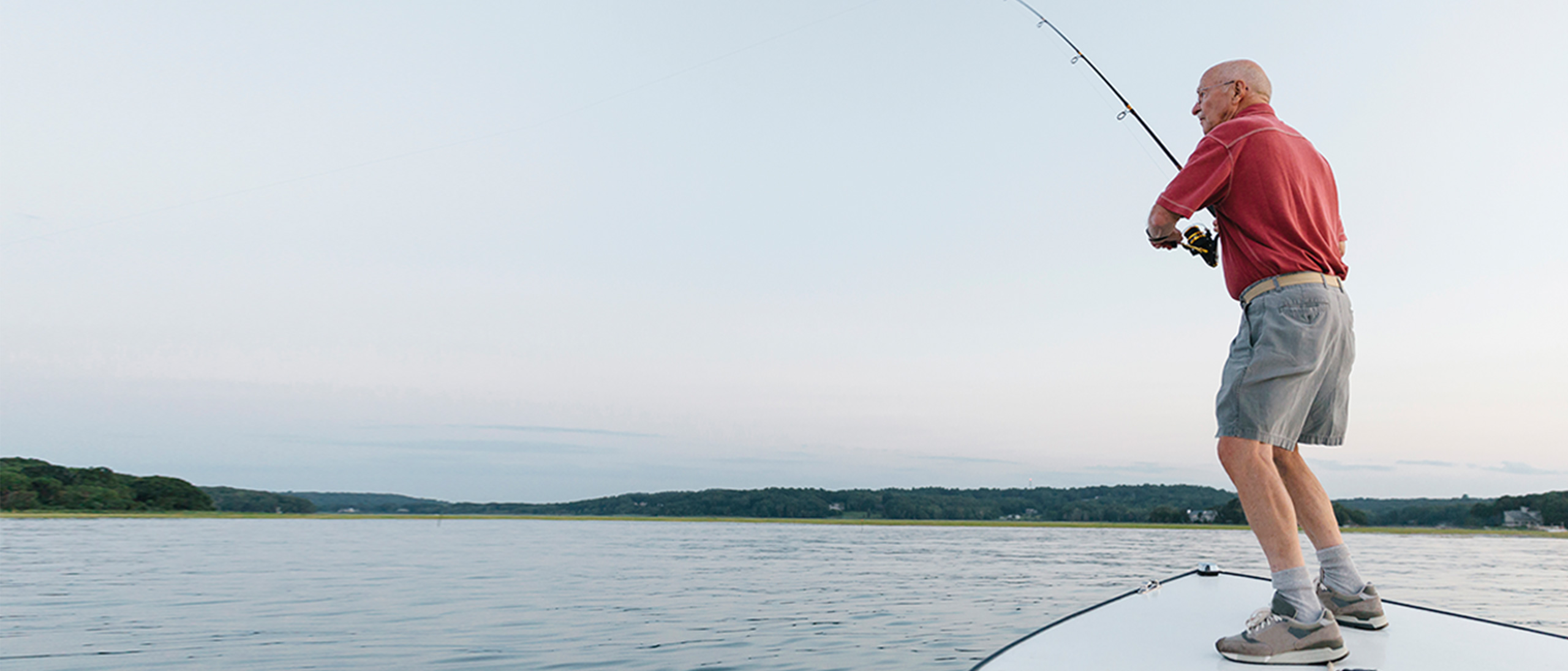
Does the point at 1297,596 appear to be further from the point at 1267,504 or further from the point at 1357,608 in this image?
the point at 1357,608

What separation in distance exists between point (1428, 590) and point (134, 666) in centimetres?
2007

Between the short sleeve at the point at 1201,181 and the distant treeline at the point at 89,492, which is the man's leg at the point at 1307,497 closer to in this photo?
the short sleeve at the point at 1201,181

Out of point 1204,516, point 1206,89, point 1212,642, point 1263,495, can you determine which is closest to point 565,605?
point 1212,642

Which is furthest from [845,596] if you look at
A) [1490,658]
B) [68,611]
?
[1490,658]

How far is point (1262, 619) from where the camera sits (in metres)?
2.58

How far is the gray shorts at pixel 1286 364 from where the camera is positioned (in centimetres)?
273

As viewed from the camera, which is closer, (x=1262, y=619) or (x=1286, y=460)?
(x=1262, y=619)

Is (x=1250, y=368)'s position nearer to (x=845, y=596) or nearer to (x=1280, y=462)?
(x=1280, y=462)

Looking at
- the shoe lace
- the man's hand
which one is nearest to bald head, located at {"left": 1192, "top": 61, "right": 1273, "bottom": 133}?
the man's hand

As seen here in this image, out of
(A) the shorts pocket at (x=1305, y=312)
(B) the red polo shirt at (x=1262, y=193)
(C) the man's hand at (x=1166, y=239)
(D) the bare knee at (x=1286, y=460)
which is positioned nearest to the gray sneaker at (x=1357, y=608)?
(D) the bare knee at (x=1286, y=460)

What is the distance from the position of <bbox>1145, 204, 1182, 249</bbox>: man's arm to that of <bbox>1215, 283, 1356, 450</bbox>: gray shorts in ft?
1.11

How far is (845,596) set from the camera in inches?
527

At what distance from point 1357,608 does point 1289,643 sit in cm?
89

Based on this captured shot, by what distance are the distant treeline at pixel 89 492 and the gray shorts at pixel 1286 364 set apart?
106656 millimetres
